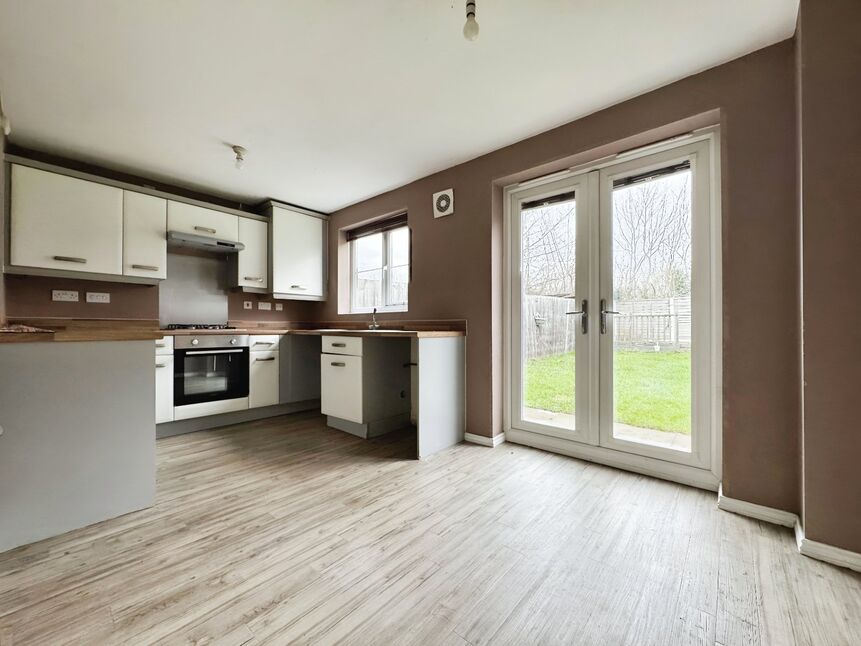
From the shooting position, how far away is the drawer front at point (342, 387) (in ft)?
9.30

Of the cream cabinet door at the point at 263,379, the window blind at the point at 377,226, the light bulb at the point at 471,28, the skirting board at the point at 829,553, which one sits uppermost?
the light bulb at the point at 471,28

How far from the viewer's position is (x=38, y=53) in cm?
173

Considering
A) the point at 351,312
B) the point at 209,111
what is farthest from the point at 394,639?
the point at 351,312

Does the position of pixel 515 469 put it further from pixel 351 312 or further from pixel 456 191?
pixel 351 312

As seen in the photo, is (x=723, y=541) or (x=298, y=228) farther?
(x=298, y=228)

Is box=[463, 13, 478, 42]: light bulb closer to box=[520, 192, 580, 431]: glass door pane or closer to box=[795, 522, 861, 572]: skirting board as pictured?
box=[520, 192, 580, 431]: glass door pane

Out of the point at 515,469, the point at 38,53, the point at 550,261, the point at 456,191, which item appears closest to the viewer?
the point at 38,53

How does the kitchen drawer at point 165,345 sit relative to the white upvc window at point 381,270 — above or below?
below

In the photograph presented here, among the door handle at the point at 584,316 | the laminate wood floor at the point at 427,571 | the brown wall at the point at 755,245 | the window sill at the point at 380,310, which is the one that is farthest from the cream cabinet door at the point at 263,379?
the brown wall at the point at 755,245

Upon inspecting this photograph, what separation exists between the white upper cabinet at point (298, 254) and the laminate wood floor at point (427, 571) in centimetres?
225

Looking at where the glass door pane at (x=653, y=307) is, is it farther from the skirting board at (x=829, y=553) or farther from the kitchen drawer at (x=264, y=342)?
the kitchen drawer at (x=264, y=342)

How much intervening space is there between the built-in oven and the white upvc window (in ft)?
4.31

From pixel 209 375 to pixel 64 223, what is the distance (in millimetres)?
1513

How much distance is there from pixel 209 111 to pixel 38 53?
2.35 ft
